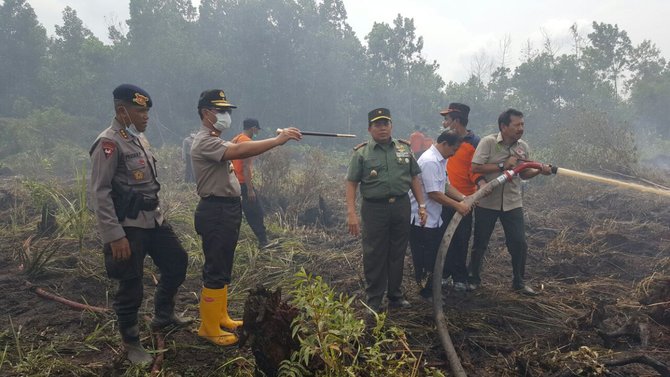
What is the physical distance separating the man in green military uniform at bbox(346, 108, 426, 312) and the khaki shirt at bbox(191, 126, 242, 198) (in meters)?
1.12

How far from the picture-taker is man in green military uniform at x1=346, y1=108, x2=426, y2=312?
12.7ft

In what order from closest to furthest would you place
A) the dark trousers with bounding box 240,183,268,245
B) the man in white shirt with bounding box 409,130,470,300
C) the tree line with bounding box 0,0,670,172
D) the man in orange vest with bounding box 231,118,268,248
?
the man in white shirt with bounding box 409,130,470,300
the man in orange vest with bounding box 231,118,268,248
the dark trousers with bounding box 240,183,268,245
the tree line with bounding box 0,0,670,172

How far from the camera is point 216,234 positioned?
135 inches

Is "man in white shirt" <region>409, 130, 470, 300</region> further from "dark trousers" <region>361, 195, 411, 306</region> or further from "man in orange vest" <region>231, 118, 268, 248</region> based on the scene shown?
"man in orange vest" <region>231, 118, 268, 248</region>

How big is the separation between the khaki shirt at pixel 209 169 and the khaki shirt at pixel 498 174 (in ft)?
8.60

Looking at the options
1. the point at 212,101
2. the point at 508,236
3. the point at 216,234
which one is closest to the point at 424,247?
the point at 508,236

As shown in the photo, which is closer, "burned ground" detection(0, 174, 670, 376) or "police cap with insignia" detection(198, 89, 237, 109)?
"burned ground" detection(0, 174, 670, 376)

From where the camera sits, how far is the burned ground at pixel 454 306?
122 inches

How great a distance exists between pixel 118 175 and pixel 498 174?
3612 mm

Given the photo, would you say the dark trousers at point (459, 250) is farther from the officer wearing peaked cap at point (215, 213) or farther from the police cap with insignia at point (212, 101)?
the police cap with insignia at point (212, 101)

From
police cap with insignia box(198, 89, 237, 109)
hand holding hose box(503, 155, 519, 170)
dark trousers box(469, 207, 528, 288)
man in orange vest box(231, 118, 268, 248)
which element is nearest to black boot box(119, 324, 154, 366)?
police cap with insignia box(198, 89, 237, 109)

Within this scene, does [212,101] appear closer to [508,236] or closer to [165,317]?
[165,317]

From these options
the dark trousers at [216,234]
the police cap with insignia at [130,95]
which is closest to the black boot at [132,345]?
the dark trousers at [216,234]

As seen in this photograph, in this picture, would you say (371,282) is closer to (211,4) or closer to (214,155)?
(214,155)
